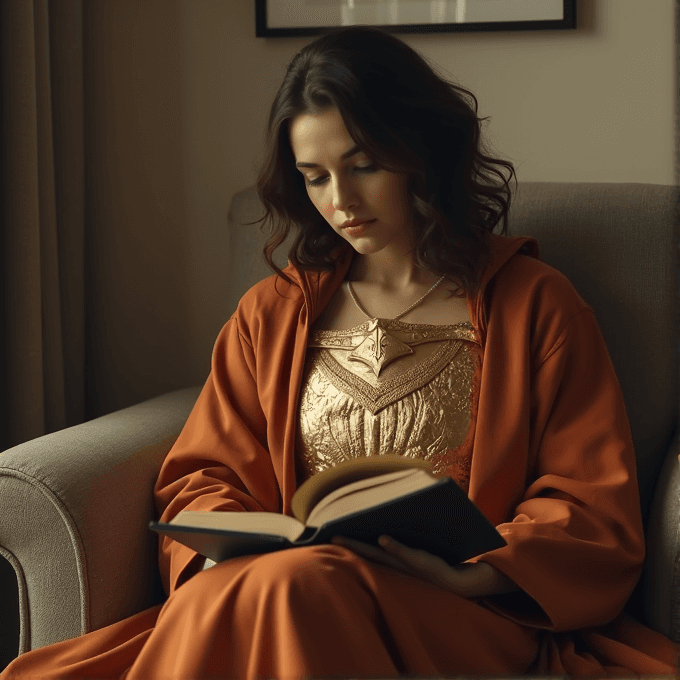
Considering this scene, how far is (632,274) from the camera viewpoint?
1.44 m

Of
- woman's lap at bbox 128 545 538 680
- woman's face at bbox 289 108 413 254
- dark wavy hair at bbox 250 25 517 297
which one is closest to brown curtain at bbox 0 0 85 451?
dark wavy hair at bbox 250 25 517 297

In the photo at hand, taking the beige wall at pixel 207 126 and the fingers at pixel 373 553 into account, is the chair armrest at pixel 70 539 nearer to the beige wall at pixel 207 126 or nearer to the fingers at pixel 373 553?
the fingers at pixel 373 553

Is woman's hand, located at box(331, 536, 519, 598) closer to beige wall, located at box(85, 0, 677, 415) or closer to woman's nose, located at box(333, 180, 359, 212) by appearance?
woman's nose, located at box(333, 180, 359, 212)

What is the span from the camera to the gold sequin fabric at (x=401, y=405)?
1.25 m

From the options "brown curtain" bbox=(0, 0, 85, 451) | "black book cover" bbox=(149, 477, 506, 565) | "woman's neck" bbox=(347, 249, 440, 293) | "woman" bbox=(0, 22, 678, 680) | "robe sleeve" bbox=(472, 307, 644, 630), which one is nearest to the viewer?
"black book cover" bbox=(149, 477, 506, 565)

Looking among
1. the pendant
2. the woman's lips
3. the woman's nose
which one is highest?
the woman's nose

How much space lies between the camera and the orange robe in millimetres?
942

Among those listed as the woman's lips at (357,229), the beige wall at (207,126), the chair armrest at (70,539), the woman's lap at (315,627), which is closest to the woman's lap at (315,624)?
the woman's lap at (315,627)

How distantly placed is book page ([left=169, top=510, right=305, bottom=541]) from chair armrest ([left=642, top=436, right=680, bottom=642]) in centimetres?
55

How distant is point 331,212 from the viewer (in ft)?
4.09

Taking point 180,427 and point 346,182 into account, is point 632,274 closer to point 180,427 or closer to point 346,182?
point 346,182

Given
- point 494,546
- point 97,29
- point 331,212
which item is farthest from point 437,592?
point 97,29

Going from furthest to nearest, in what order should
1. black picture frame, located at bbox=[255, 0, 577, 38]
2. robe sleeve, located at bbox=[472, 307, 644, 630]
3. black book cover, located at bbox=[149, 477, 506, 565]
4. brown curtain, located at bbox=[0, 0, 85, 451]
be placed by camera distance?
black picture frame, located at bbox=[255, 0, 577, 38], brown curtain, located at bbox=[0, 0, 85, 451], robe sleeve, located at bbox=[472, 307, 644, 630], black book cover, located at bbox=[149, 477, 506, 565]

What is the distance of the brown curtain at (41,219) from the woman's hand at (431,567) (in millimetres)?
905
